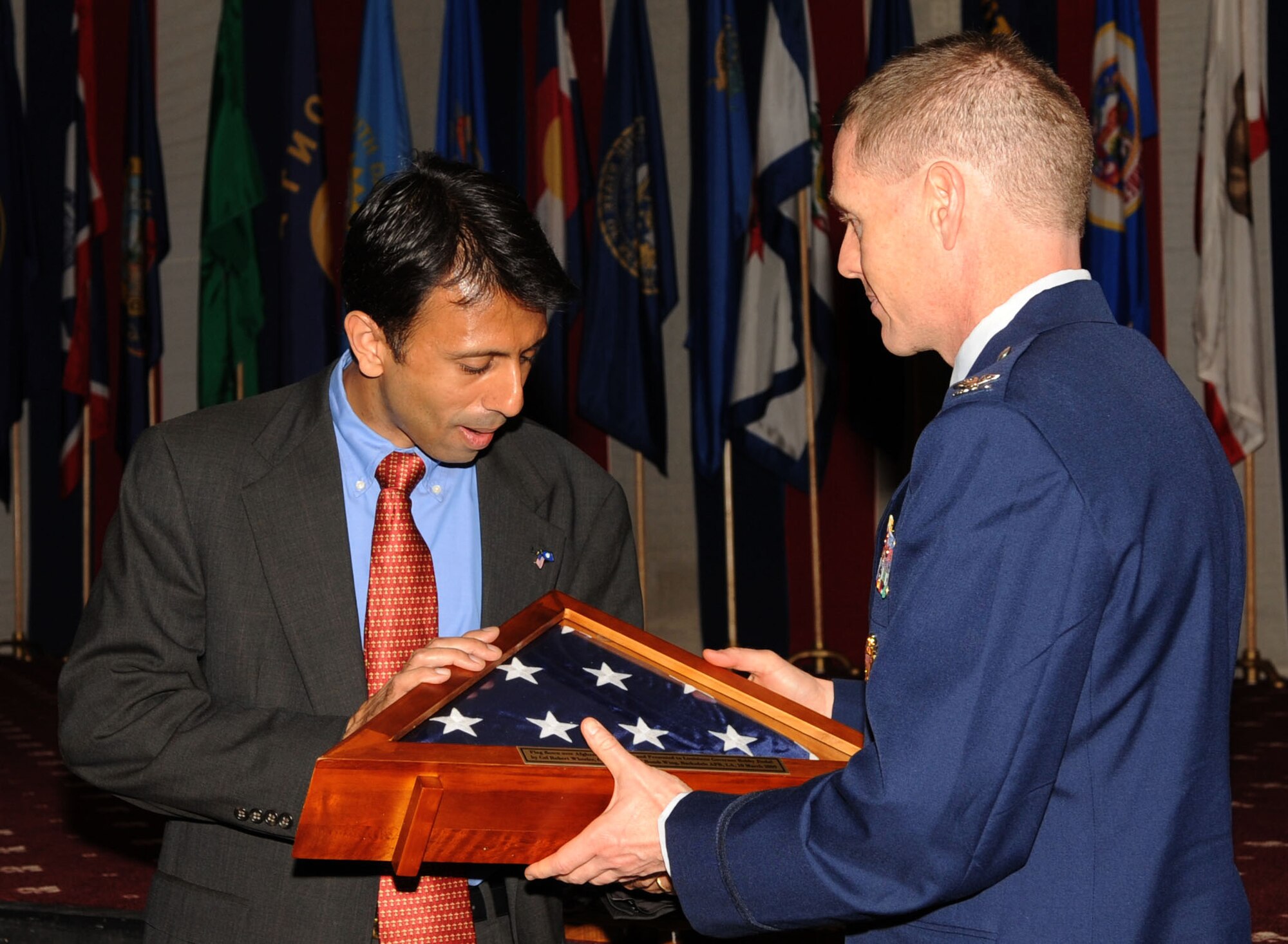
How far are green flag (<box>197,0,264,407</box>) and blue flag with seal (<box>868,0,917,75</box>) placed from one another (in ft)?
10.4

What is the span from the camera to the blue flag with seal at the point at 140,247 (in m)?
7.35

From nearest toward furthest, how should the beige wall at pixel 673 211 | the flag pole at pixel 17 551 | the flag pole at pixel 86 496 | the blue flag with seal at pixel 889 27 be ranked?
the blue flag with seal at pixel 889 27
the beige wall at pixel 673 211
the flag pole at pixel 86 496
the flag pole at pixel 17 551

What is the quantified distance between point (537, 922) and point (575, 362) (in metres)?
6.09

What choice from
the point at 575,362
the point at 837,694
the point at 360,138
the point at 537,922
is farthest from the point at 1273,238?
the point at 537,922

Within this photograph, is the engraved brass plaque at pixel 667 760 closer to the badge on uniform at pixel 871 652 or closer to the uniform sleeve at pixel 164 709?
the badge on uniform at pixel 871 652

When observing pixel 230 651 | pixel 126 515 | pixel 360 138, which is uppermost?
pixel 360 138

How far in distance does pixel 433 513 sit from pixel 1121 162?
481 centimetres

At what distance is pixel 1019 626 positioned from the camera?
126 cm

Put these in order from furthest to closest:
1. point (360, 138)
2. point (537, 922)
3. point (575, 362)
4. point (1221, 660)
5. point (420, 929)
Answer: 1. point (575, 362)
2. point (360, 138)
3. point (537, 922)
4. point (420, 929)
5. point (1221, 660)

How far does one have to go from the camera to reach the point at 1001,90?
4.83ft

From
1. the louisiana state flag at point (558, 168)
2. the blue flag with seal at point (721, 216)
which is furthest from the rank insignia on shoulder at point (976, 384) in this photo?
the blue flag with seal at point (721, 216)

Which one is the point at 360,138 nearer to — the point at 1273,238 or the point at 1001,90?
the point at 1273,238

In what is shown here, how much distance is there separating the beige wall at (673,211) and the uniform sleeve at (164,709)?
18.9 feet

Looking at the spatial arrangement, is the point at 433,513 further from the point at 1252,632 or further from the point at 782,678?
the point at 1252,632
